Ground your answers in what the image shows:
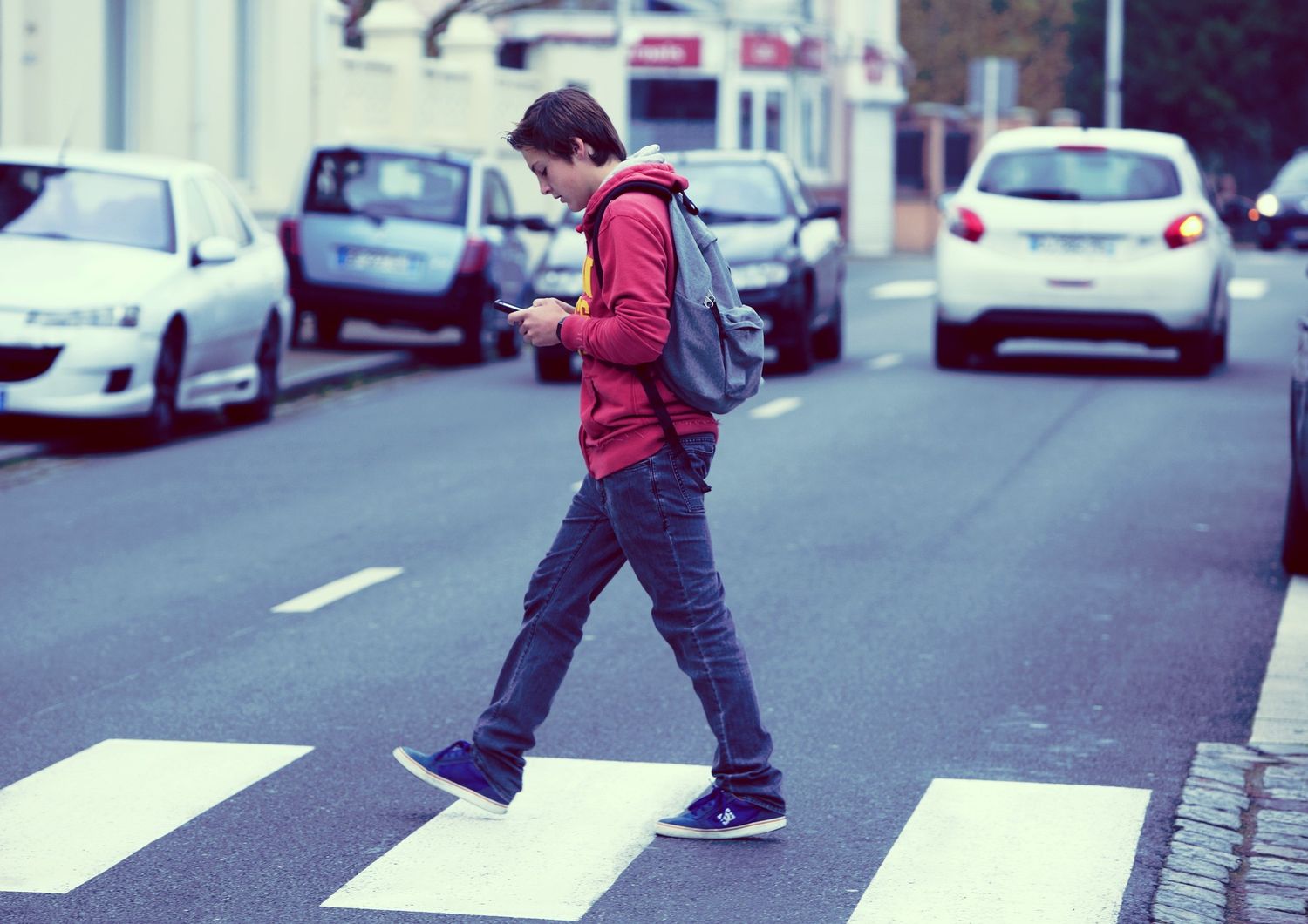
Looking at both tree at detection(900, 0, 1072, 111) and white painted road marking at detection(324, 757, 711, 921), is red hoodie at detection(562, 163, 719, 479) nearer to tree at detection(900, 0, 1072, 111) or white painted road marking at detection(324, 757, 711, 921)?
white painted road marking at detection(324, 757, 711, 921)

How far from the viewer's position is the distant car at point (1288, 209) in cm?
4416

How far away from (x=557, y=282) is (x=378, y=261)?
2.72 meters

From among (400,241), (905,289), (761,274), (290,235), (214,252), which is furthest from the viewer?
(905,289)

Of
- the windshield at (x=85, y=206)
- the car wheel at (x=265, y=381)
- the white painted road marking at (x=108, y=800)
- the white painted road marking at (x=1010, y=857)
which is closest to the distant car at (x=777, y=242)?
the car wheel at (x=265, y=381)

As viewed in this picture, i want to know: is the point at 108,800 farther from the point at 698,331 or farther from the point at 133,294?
the point at 133,294

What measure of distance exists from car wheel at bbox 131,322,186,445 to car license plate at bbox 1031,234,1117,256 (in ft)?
21.9

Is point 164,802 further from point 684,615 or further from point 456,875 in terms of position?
point 684,615

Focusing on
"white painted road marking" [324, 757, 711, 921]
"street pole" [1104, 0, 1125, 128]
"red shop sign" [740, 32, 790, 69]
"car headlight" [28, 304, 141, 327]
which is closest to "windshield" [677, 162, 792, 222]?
"car headlight" [28, 304, 141, 327]

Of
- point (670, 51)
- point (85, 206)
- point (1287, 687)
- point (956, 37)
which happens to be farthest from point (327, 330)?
point (956, 37)

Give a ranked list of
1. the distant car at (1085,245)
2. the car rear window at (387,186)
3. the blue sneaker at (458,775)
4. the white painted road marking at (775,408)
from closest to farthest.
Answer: the blue sneaker at (458,775)
the white painted road marking at (775,408)
the distant car at (1085,245)
the car rear window at (387,186)

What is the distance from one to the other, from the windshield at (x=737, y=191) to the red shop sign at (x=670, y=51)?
31083 mm

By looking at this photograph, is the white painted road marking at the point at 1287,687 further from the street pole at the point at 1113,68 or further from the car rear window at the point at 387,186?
the street pole at the point at 1113,68

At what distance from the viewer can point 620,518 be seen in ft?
19.1

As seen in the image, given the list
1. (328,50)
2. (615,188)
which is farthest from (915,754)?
(328,50)
